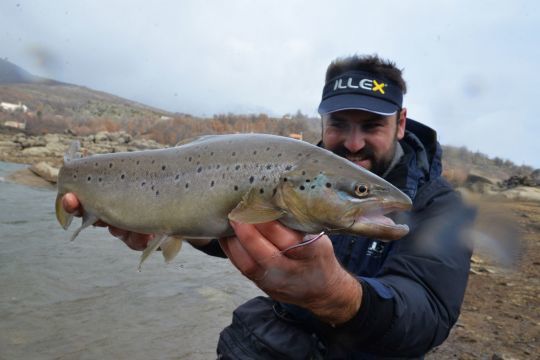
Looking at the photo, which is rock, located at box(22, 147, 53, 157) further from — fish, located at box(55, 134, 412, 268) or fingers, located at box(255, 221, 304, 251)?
fingers, located at box(255, 221, 304, 251)

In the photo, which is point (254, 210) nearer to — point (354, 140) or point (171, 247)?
point (171, 247)

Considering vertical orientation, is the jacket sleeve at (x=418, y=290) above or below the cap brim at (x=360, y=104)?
below

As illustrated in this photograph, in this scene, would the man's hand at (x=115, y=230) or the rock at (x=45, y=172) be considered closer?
the man's hand at (x=115, y=230)

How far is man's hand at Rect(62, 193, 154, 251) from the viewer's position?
2902 mm

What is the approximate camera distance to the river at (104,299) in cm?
438

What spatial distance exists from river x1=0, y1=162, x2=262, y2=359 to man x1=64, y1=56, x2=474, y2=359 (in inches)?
76.8

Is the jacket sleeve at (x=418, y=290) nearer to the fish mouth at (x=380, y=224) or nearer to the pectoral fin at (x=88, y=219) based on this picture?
the fish mouth at (x=380, y=224)

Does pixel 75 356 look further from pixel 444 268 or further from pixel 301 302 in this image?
pixel 444 268

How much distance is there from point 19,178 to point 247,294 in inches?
547

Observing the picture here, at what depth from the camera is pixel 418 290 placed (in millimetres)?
2152

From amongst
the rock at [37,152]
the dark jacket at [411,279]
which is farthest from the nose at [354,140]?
the rock at [37,152]

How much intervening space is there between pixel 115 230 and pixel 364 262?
1.74 m

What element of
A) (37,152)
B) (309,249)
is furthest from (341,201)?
(37,152)

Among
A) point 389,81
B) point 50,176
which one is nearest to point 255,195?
point 389,81
